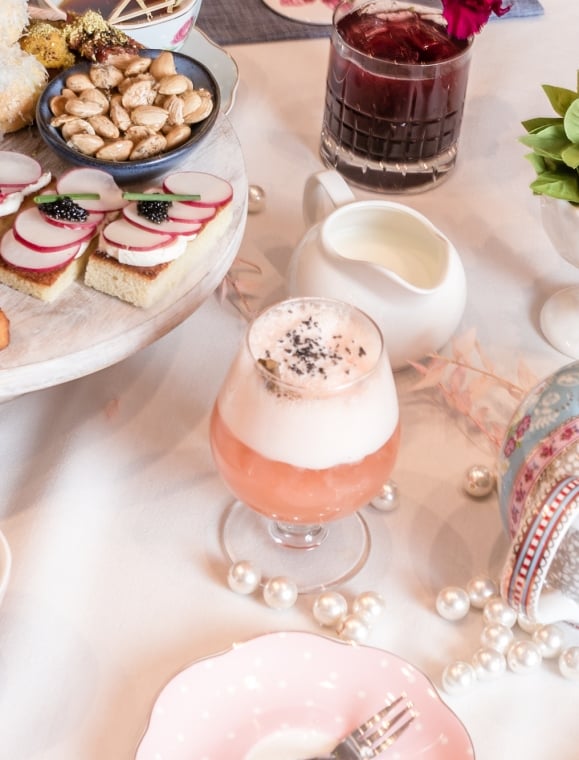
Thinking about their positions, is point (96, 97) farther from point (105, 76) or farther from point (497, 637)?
point (497, 637)

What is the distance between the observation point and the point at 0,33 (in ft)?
3.25

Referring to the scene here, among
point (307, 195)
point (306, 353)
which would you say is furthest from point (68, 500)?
point (307, 195)

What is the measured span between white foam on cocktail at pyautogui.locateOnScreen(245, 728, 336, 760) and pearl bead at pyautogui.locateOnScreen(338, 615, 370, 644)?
90 millimetres

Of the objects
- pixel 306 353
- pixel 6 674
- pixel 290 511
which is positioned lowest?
pixel 6 674

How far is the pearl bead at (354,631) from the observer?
763 millimetres

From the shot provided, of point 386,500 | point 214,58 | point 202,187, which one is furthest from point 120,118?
point 386,500

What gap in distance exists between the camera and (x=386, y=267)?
0.96 metres

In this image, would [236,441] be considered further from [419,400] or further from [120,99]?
[120,99]

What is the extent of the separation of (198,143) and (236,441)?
0.39 m

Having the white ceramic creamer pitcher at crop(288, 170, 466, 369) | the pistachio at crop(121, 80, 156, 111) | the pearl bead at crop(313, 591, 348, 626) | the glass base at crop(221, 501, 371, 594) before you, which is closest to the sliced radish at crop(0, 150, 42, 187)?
the pistachio at crop(121, 80, 156, 111)

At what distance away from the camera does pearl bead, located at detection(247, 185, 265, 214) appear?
1154 mm

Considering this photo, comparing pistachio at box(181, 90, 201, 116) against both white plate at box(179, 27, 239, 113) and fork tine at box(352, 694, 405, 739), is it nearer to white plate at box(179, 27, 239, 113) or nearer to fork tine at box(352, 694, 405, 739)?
white plate at box(179, 27, 239, 113)

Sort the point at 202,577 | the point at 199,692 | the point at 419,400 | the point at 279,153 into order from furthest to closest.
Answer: the point at 279,153
the point at 419,400
the point at 202,577
the point at 199,692

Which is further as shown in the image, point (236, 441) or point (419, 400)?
point (419, 400)
